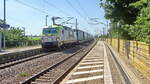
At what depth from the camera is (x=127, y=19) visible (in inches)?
878

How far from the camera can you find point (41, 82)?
10.7m

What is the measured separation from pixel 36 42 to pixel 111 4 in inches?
1229

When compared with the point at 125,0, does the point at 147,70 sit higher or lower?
Answer: lower

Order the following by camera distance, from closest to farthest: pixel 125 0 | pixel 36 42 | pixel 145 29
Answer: pixel 145 29
pixel 125 0
pixel 36 42

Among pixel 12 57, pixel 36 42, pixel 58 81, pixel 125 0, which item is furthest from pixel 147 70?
pixel 36 42

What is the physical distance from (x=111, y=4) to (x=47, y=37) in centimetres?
1136

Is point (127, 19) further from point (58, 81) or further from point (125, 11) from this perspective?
point (58, 81)

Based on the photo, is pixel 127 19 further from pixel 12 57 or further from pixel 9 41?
pixel 9 41

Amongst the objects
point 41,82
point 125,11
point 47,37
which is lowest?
point 41,82

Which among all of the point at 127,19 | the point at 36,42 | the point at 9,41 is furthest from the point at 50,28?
the point at 36,42

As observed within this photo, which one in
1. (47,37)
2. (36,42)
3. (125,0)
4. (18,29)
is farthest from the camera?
(18,29)

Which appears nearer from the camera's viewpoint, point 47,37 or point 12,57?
point 12,57

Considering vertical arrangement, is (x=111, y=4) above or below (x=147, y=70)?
above

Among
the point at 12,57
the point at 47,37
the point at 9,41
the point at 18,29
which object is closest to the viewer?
the point at 12,57
